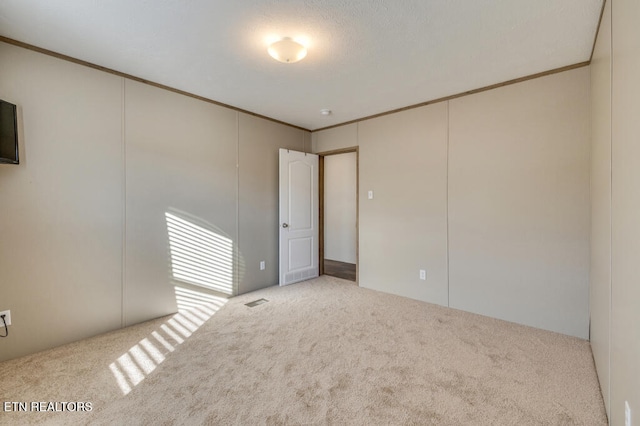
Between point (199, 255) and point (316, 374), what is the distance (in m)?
2.08

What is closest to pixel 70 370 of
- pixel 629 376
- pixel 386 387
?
pixel 386 387

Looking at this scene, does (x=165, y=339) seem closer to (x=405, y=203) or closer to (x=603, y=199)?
(x=405, y=203)

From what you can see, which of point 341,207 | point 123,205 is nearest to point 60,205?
point 123,205

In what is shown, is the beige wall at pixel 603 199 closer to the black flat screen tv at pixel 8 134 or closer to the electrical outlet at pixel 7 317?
the black flat screen tv at pixel 8 134

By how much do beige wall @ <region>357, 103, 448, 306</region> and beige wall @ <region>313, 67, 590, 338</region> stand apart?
0.5 inches

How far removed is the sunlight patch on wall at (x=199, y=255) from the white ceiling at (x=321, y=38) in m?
1.61

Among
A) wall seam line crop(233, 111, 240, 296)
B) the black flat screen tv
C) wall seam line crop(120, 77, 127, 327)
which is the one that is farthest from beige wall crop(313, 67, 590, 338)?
the black flat screen tv

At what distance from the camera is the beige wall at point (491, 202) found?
2.65 meters

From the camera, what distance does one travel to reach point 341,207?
20.6ft

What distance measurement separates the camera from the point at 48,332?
2.44 m

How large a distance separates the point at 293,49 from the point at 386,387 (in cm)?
256

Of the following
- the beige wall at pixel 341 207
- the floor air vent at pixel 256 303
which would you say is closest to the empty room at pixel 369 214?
the floor air vent at pixel 256 303

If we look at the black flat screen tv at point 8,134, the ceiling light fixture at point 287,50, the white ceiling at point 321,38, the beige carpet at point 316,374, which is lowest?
the beige carpet at point 316,374

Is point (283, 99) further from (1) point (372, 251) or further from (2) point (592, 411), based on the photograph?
(2) point (592, 411)
